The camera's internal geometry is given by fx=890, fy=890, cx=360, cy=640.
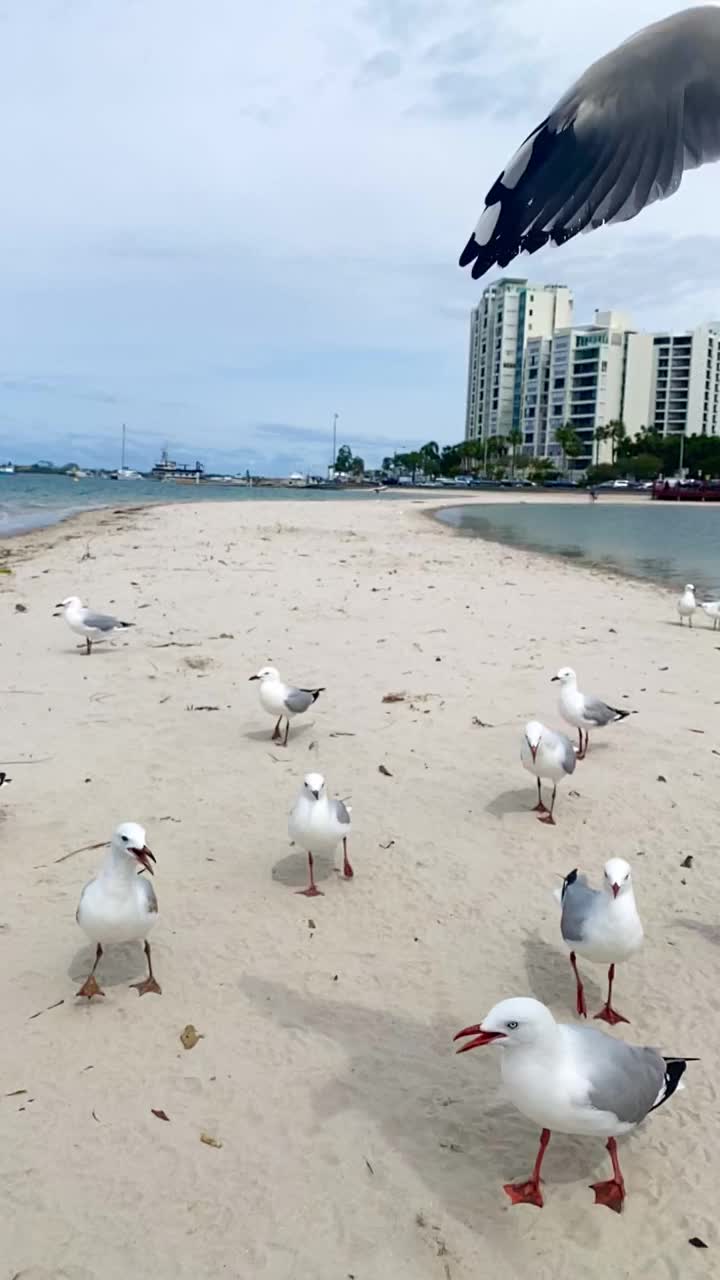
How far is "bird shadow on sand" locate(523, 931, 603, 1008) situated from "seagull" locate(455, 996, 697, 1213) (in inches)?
34.9

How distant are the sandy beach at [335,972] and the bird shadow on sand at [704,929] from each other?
0.01 metres

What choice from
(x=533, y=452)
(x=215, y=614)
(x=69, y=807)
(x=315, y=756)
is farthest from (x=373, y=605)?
(x=533, y=452)

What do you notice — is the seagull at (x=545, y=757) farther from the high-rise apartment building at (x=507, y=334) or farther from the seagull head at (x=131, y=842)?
the high-rise apartment building at (x=507, y=334)

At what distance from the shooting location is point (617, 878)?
3615 millimetres

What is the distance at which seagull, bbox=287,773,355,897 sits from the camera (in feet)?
14.5

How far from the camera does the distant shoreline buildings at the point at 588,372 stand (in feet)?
454

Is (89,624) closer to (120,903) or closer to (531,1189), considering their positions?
(120,903)

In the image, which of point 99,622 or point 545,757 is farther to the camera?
point 99,622

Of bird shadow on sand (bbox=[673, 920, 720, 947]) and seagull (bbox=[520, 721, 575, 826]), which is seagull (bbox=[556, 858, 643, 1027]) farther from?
seagull (bbox=[520, 721, 575, 826])

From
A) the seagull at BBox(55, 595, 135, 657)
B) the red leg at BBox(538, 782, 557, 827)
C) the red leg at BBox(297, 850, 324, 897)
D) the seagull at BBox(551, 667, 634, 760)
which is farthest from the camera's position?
the seagull at BBox(55, 595, 135, 657)

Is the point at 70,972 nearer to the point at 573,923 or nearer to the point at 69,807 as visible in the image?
the point at 69,807

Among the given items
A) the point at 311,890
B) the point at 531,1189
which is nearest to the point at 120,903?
the point at 311,890

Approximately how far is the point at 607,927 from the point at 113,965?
6.71 feet

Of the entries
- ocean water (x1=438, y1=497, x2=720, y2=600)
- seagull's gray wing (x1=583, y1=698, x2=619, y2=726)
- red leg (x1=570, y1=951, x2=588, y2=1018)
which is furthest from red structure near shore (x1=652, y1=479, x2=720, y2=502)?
red leg (x1=570, y1=951, x2=588, y2=1018)
